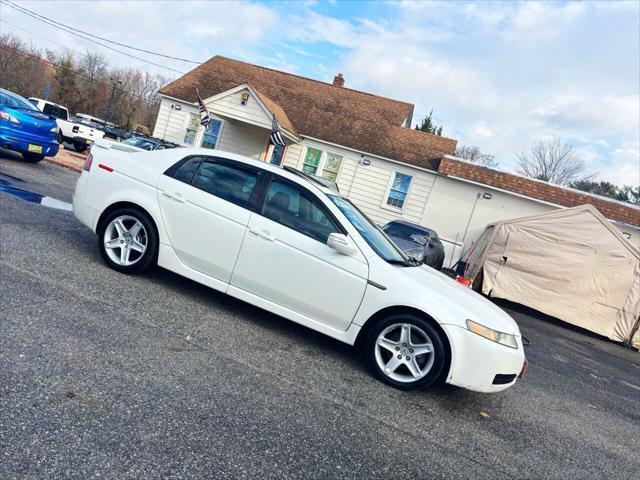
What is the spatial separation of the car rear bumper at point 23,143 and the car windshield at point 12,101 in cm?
69

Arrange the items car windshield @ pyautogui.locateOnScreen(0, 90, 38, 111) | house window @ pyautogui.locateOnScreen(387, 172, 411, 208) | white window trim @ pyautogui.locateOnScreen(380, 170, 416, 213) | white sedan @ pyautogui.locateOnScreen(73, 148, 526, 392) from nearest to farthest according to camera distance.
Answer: white sedan @ pyautogui.locateOnScreen(73, 148, 526, 392)
car windshield @ pyautogui.locateOnScreen(0, 90, 38, 111)
white window trim @ pyautogui.locateOnScreen(380, 170, 416, 213)
house window @ pyautogui.locateOnScreen(387, 172, 411, 208)

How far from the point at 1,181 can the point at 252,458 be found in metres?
7.92

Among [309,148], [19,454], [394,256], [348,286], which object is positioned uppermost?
[309,148]

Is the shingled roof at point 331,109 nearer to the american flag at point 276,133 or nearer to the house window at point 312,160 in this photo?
the house window at point 312,160


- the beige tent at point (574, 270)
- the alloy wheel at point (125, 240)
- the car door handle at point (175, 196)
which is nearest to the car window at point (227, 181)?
the car door handle at point (175, 196)

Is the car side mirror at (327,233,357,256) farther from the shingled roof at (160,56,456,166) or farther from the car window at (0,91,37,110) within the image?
the shingled roof at (160,56,456,166)

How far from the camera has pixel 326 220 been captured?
4.34 meters

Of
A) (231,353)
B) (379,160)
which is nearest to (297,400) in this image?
(231,353)

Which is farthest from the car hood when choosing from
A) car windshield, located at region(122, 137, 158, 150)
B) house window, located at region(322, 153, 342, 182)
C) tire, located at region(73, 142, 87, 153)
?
tire, located at region(73, 142, 87, 153)

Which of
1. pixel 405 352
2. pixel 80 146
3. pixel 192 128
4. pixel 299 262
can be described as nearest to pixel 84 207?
pixel 299 262

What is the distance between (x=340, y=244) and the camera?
4.03 meters

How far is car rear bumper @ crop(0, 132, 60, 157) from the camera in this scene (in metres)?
9.56

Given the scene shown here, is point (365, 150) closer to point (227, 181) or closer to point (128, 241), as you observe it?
point (227, 181)

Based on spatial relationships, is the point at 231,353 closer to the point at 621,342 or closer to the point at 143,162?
the point at 143,162
